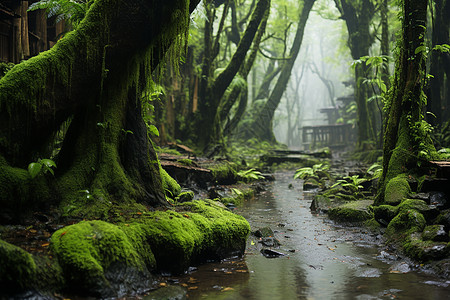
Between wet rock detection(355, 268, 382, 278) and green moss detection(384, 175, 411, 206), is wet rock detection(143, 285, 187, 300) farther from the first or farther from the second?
green moss detection(384, 175, 411, 206)

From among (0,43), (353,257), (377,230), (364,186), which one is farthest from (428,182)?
(0,43)

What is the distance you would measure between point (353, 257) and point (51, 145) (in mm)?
4436

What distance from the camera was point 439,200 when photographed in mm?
6051

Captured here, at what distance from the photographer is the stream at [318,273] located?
3801 millimetres

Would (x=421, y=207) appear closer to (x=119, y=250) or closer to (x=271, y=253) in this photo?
(x=271, y=253)

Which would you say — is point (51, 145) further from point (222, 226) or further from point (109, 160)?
point (222, 226)

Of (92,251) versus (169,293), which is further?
(169,293)

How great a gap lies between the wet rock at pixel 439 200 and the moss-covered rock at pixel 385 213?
59 cm

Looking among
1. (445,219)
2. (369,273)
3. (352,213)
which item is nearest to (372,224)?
(352,213)

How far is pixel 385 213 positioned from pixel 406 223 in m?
0.76

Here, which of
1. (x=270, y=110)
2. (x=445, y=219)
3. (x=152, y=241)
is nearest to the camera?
(x=152, y=241)

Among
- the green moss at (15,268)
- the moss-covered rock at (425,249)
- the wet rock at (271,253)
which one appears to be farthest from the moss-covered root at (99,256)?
the moss-covered rock at (425,249)

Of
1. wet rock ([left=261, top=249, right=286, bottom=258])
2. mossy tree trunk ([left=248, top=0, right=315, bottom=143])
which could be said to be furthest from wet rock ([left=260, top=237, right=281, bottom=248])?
mossy tree trunk ([left=248, top=0, right=315, bottom=143])

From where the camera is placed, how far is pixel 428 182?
252 inches
